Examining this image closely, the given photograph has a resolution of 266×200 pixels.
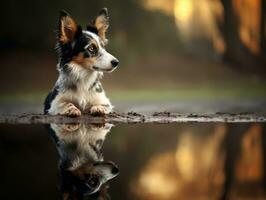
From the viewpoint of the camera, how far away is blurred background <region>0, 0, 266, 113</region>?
5.92m

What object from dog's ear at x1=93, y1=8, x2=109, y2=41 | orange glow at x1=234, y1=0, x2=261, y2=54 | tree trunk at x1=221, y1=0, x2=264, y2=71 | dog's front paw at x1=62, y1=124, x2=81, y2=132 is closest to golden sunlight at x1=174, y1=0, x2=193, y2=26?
tree trunk at x1=221, y1=0, x2=264, y2=71

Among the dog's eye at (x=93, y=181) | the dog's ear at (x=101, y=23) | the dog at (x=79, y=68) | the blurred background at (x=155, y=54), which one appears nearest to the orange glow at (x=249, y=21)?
the blurred background at (x=155, y=54)

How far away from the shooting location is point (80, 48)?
4598 mm

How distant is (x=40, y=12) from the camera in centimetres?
594

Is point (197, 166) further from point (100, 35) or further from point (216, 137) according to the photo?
point (100, 35)

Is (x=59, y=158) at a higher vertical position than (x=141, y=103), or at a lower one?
lower

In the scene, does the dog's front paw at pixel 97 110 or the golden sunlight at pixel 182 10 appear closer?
the dog's front paw at pixel 97 110

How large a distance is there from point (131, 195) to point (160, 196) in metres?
0.16

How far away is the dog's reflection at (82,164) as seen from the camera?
2281mm

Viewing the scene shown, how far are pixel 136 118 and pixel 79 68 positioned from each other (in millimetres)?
891

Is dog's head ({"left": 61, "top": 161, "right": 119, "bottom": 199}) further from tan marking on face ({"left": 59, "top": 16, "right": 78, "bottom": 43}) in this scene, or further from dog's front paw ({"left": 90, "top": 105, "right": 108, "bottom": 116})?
tan marking on face ({"left": 59, "top": 16, "right": 78, "bottom": 43})

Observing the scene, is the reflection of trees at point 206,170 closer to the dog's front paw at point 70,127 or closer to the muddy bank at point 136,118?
the dog's front paw at point 70,127

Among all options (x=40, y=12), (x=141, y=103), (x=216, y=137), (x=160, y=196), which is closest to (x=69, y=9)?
(x=40, y=12)

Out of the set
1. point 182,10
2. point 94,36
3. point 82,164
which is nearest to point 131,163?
point 82,164
